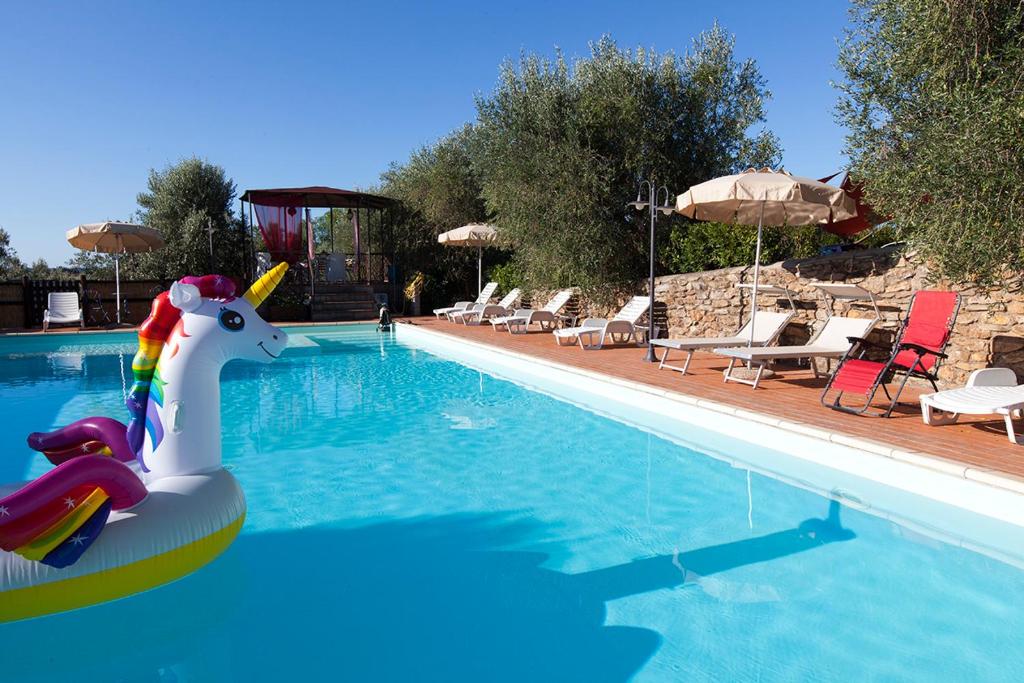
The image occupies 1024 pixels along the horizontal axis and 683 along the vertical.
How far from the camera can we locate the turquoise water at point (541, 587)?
2.56 meters

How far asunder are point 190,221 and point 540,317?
13.3m

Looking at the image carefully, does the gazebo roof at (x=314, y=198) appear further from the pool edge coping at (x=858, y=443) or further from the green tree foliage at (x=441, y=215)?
the pool edge coping at (x=858, y=443)

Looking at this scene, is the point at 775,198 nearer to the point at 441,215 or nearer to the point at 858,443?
the point at 858,443

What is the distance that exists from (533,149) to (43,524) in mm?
12411

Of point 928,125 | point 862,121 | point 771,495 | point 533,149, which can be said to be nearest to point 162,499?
point 771,495

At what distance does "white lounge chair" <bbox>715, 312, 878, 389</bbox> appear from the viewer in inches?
272

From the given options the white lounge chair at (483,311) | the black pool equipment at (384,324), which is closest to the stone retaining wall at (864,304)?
the white lounge chair at (483,311)

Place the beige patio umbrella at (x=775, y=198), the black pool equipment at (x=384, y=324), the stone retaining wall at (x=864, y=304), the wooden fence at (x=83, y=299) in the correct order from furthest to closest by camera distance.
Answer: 1. the wooden fence at (x=83, y=299)
2. the black pool equipment at (x=384, y=324)
3. the beige patio umbrella at (x=775, y=198)
4. the stone retaining wall at (x=864, y=304)

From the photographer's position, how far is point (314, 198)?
20.0 metres

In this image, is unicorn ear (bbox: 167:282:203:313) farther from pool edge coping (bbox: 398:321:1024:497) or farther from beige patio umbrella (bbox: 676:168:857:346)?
beige patio umbrella (bbox: 676:168:857:346)

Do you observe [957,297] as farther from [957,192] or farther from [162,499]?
[162,499]

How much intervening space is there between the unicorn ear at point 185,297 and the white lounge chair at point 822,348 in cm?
573

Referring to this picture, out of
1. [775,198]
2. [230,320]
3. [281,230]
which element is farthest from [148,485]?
[281,230]

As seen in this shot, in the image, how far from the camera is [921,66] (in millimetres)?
6020
